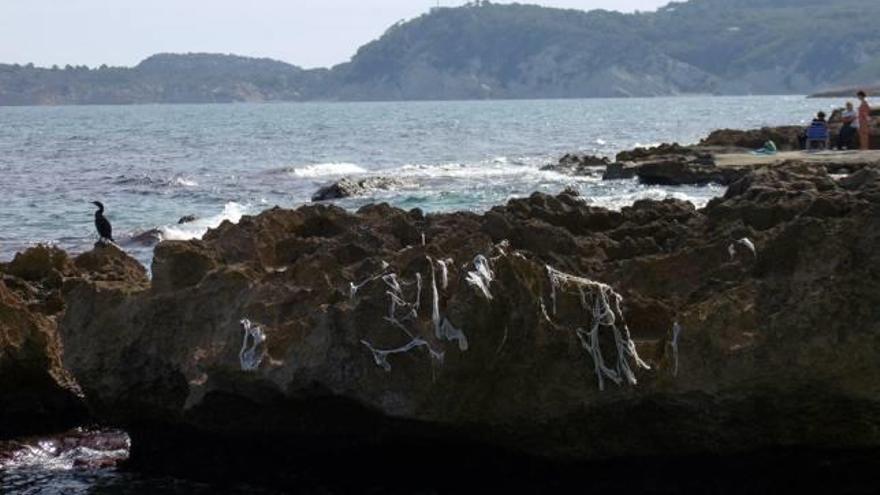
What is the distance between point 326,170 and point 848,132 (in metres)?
21.3

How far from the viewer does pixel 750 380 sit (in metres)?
7.26

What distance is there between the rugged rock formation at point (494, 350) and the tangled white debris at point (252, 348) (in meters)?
0.01

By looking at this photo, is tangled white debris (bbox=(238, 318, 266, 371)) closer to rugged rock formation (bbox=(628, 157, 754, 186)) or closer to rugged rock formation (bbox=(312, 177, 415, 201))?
rugged rock formation (bbox=(628, 157, 754, 186))

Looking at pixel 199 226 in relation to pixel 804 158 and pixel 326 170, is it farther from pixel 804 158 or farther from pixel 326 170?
pixel 326 170

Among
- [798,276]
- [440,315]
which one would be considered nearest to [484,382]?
[440,315]

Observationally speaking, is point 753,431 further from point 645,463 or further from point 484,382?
point 484,382

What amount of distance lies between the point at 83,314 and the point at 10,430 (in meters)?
1.55

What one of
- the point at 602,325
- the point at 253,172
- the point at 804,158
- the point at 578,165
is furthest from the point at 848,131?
the point at 602,325

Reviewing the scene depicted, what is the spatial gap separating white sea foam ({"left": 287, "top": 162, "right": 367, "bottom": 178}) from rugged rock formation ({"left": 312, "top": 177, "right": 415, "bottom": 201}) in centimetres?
763

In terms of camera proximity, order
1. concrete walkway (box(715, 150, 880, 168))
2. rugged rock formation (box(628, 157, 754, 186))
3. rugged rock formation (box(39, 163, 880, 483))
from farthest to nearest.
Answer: rugged rock formation (box(628, 157, 754, 186)) → concrete walkway (box(715, 150, 880, 168)) → rugged rock formation (box(39, 163, 880, 483))

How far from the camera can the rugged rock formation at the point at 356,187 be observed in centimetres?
3441

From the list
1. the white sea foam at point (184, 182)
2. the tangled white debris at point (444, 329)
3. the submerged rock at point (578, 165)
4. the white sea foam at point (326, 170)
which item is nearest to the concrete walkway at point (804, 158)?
the submerged rock at point (578, 165)

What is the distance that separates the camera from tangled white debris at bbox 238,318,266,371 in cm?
811

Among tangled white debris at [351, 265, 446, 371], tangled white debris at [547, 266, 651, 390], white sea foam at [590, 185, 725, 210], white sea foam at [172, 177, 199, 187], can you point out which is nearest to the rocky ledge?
white sea foam at [590, 185, 725, 210]
